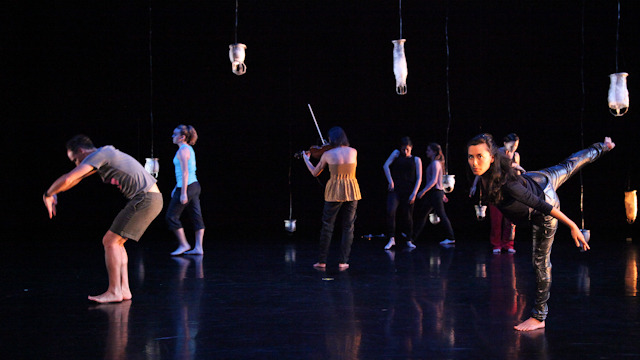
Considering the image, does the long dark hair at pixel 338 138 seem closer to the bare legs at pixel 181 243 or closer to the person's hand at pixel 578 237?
the bare legs at pixel 181 243

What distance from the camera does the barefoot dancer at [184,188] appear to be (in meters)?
6.50

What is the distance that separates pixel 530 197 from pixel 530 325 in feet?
2.53

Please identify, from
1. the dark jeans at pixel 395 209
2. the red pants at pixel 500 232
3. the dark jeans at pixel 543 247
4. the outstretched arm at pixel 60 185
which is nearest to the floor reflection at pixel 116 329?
the outstretched arm at pixel 60 185

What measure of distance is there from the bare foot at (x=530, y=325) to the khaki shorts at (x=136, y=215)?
243 cm

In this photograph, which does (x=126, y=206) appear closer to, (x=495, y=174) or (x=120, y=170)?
(x=120, y=170)

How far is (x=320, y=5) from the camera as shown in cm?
905

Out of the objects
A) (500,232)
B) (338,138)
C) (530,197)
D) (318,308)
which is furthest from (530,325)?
(500,232)

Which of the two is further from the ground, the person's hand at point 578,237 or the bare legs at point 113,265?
the person's hand at point 578,237

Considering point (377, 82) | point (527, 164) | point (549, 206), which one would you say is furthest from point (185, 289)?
point (527, 164)

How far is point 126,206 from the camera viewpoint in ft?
14.1

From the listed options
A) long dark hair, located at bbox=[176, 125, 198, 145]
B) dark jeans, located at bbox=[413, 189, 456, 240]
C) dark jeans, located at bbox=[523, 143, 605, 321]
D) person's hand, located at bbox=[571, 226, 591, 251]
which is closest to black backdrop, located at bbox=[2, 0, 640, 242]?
dark jeans, located at bbox=[413, 189, 456, 240]

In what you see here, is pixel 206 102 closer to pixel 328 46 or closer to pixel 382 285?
pixel 328 46

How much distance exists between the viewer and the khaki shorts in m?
4.23

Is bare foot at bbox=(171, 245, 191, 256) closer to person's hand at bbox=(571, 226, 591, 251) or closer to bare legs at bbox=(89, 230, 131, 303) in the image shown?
bare legs at bbox=(89, 230, 131, 303)
